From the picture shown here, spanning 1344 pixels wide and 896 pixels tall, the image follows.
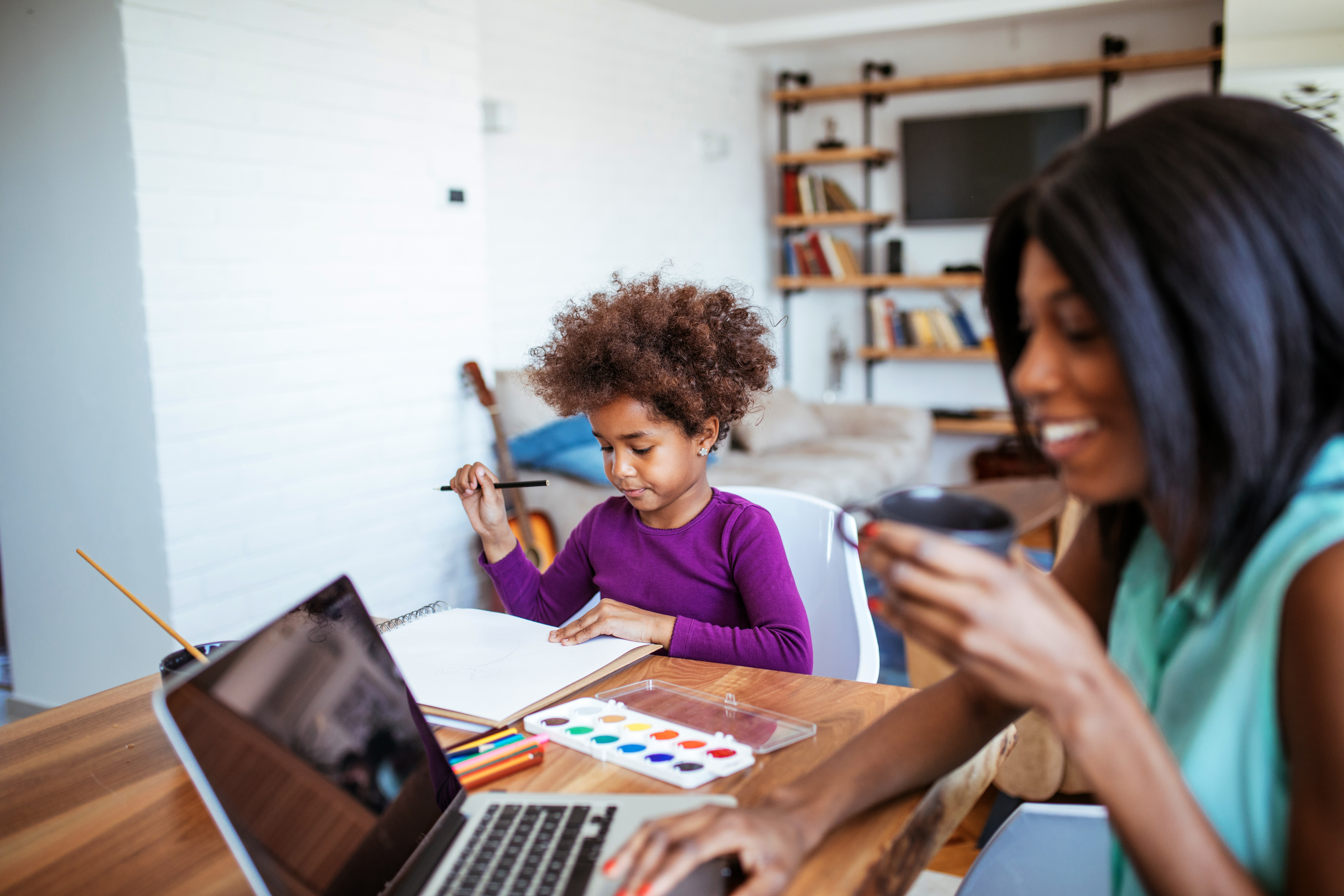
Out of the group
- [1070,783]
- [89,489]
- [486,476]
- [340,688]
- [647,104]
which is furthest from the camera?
[647,104]

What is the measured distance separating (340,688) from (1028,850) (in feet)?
2.62

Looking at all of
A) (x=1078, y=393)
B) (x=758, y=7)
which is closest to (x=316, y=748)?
(x=1078, y=393)

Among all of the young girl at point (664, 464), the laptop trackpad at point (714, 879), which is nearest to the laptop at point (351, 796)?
the laptop trackpad at point (714, 879)

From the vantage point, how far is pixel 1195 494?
0.59 m

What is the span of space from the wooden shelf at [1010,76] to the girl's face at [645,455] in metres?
4.28

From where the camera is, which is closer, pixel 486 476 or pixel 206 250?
pixel 486 476

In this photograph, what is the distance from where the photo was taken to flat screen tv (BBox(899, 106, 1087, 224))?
5160 mm

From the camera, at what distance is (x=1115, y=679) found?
55cm

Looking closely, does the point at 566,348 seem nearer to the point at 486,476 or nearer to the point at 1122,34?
the point at 486,476

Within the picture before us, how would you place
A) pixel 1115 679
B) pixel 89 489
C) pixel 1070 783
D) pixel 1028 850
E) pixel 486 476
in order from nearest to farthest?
pixel 1115 679, pixel 1028 850, pixel 486 476, pixel 1070 783, pixel 89 489

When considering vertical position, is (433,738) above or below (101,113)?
below

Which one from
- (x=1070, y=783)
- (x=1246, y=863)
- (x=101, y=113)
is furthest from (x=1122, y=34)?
(x=1246, y=863)

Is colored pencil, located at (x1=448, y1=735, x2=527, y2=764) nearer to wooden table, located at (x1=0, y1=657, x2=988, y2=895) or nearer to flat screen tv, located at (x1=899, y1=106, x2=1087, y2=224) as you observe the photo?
wooden table, located at (x1=0, y1=657, x2=988, y2=895)

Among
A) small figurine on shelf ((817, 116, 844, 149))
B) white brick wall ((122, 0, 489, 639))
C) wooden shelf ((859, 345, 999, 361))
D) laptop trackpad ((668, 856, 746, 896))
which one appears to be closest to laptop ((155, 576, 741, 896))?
laptop trackpad ((668, 856, 746, 896))
